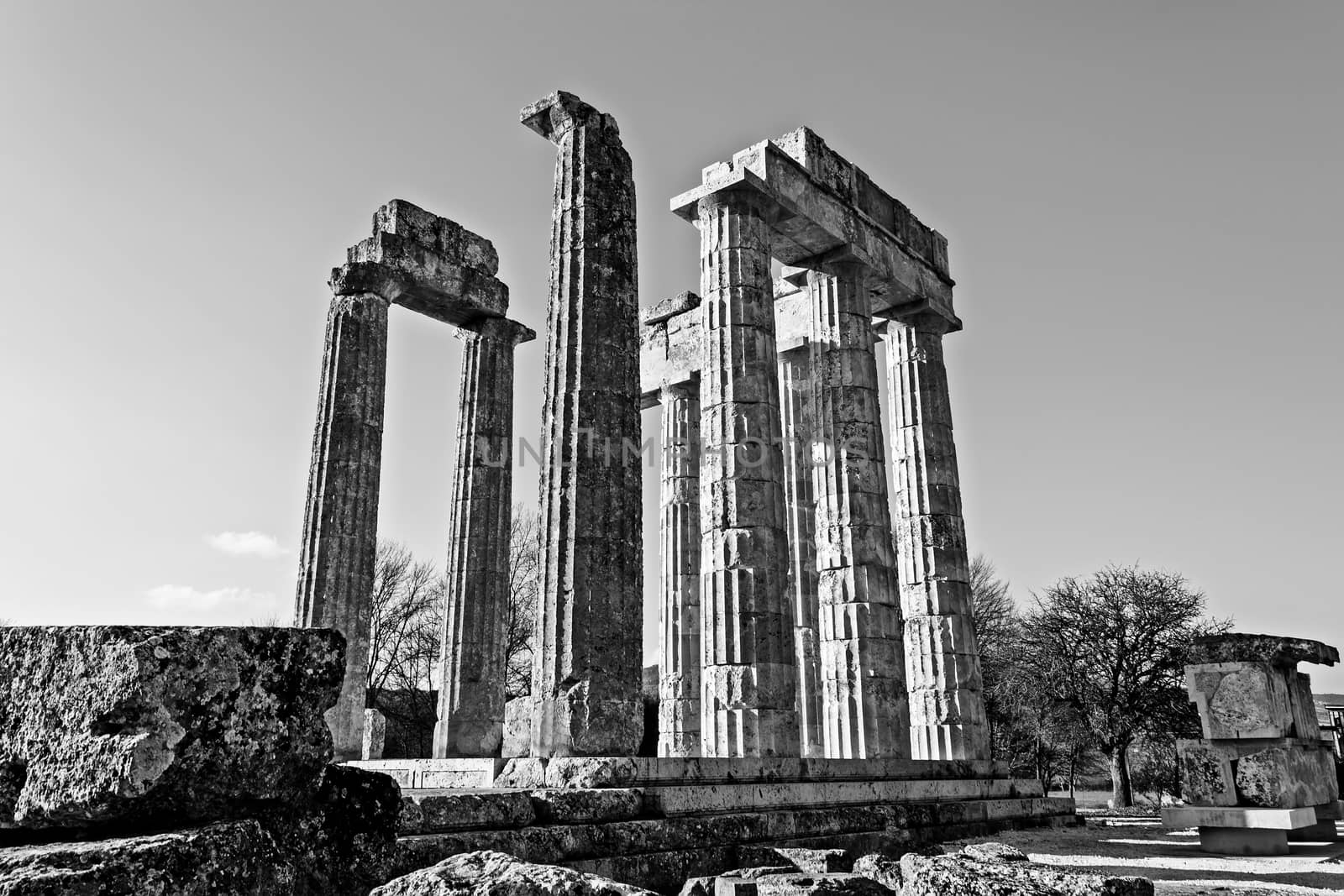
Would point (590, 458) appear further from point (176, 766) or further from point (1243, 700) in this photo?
point (1243, 700)

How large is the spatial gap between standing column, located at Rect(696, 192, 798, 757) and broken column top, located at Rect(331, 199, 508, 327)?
17.7 feet

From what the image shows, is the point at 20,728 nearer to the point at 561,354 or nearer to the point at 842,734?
the point at 561,354

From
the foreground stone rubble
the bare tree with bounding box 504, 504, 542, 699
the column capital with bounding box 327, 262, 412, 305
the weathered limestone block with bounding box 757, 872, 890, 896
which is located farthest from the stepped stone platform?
the bare tree with bounding box 504, 504, 542, 699

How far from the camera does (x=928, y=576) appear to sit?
60.9 ft

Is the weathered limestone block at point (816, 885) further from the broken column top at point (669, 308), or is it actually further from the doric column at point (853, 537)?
the broken column top at point (669, 308)

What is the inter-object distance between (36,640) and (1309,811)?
14.8 m

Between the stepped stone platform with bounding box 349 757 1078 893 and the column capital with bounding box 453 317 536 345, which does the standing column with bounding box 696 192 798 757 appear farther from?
the column capital with bounding box 453 317 536 345

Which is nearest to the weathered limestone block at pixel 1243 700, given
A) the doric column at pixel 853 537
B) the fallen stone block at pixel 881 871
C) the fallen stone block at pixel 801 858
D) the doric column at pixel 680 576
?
the doric column at pixel 853 537

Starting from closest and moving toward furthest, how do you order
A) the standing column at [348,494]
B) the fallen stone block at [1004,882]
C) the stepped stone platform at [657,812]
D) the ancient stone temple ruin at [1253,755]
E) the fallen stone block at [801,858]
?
the fallen stone block at [1004,882], the stepped stone platform at [657,812], the fallen stone block at [801,858], the ancient stone temple ruin at [1253,755], the standing column at [348,494]

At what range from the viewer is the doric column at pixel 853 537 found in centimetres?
1588

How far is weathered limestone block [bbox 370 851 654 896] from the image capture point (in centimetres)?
366

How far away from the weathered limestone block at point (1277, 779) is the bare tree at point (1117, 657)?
45.1 feet

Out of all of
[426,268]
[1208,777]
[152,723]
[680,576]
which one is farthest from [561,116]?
[1208,777]

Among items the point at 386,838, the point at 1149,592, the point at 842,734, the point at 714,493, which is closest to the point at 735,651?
the point at 714,493
